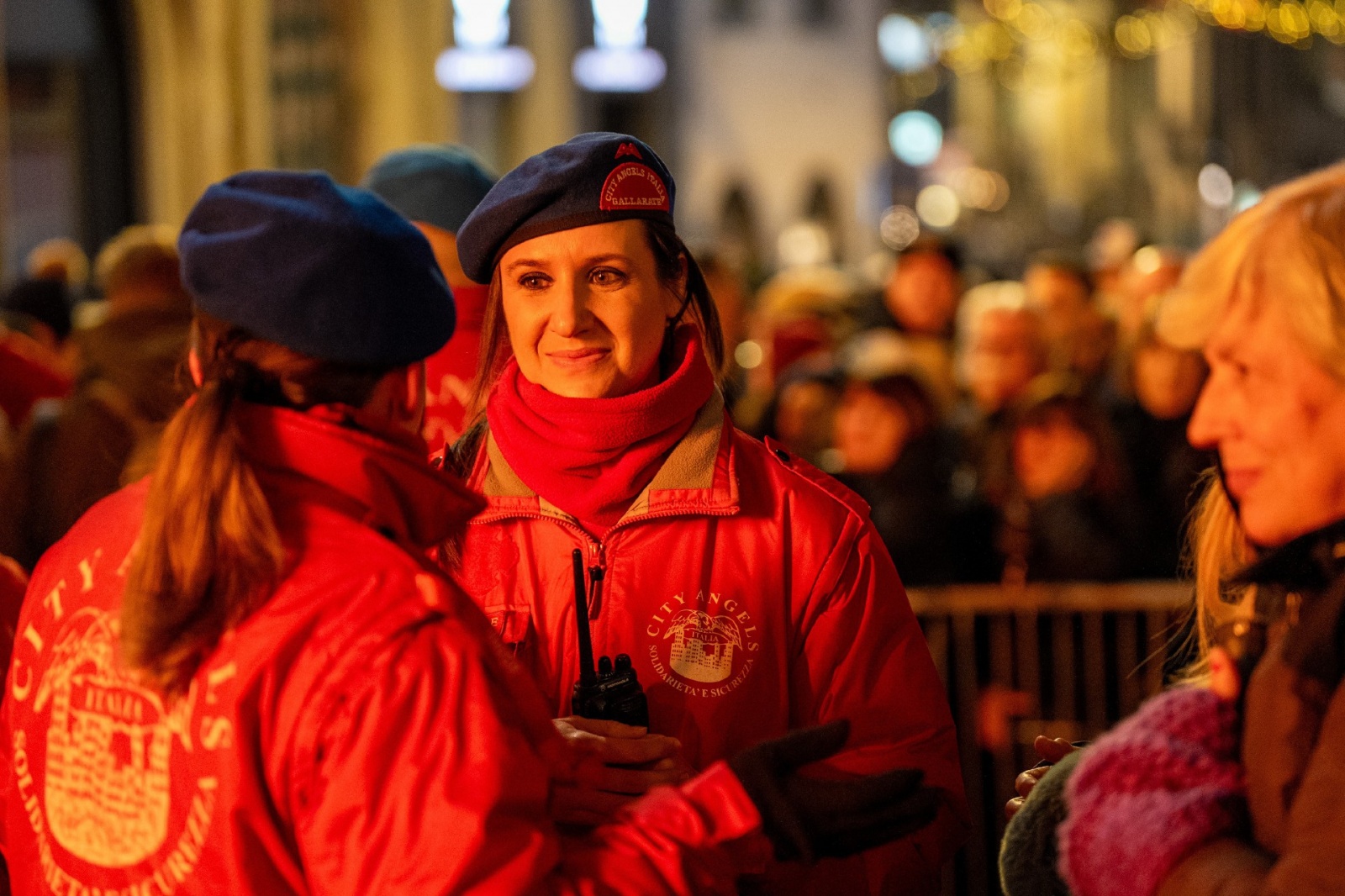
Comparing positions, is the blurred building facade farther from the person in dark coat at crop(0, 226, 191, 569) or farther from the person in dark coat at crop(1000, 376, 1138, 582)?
the person in dark coat at crop(0, 226, 191, 569)

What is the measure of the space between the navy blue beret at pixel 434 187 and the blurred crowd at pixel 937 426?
4.14 feet

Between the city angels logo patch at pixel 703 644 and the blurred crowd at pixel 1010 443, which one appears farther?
the blurred crowd at pixel 1010 443

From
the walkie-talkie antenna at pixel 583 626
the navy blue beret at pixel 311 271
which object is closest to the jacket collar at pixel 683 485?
the walkie-talkie antenna at pixel 583 626

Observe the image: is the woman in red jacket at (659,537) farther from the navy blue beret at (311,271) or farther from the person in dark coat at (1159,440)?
the person in dark coat at (1159,440)

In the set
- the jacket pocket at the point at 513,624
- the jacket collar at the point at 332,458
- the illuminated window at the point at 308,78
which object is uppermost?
the illuminated window at the point at 308,78

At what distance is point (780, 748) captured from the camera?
214 cm

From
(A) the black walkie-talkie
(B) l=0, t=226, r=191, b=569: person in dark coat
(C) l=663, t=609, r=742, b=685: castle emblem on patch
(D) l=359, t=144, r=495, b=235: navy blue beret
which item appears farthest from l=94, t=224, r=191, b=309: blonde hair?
(A) the black walkie-talkie

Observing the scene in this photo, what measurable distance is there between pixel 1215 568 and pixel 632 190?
1218mm

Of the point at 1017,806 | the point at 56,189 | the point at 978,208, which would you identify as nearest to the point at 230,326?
the point at 1017,806

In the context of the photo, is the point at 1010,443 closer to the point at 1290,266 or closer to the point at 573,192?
the point at 573,192

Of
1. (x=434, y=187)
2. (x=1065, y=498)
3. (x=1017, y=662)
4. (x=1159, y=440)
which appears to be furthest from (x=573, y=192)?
(x=1159, y=440)

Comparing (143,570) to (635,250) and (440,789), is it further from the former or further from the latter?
(635,250)

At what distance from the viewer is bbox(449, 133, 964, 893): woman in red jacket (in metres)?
2.73

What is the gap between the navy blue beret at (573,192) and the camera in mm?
2777
